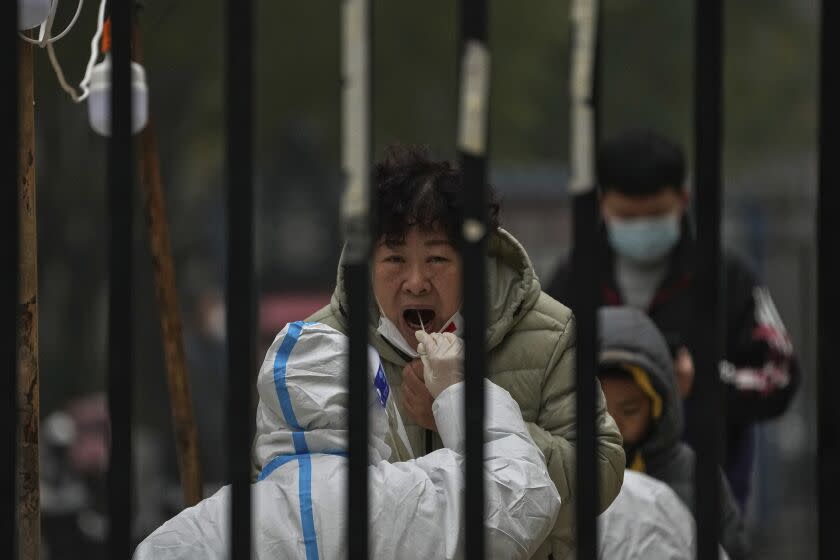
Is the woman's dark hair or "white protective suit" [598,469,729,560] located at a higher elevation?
the woman's dark hair

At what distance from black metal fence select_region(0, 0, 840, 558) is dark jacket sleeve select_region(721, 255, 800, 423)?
142 inches

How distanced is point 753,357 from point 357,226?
3882mm

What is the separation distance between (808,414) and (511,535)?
1276cm

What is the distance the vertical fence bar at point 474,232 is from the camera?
6.84 ft

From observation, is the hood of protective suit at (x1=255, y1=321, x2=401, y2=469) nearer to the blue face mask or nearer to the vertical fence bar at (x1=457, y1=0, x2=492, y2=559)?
the vertical fence bar at (x1=457, y1=0, x2=492, y2=559)

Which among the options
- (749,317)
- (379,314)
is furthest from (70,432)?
(379,314)

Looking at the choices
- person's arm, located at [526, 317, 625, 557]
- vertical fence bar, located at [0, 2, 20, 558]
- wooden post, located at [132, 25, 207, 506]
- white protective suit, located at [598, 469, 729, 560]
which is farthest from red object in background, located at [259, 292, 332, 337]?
vertical fence bar, located at [0, 2, 20, 558]

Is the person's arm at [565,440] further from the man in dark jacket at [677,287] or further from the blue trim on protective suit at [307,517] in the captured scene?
the man in dark jacket at [677,287]

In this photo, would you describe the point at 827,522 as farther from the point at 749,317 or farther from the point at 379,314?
the point at 749,317

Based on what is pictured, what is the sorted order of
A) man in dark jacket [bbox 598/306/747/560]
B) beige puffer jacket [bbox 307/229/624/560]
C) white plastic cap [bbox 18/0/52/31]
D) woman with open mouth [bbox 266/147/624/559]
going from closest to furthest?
white plastic cap [bbox 18/0/52/31], beige puffer jacket [bbox 307/229/624/560], woman with open mouth [bbox 266/147/624/559], man in dark jacket [bbox 598/306/747/560]

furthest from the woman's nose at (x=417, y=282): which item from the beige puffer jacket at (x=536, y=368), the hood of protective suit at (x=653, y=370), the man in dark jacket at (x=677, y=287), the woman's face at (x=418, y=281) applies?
the man in dark jacket at (x=677, y=287)

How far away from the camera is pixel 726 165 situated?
16812 mm

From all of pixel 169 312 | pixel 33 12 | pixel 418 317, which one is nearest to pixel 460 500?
pixel 418 317

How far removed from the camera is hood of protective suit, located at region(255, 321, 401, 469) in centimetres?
270
